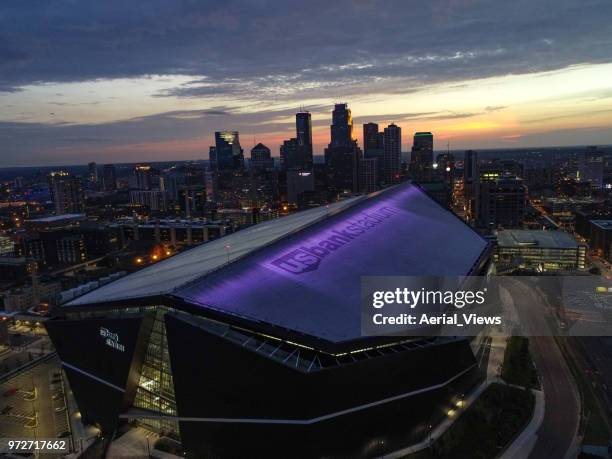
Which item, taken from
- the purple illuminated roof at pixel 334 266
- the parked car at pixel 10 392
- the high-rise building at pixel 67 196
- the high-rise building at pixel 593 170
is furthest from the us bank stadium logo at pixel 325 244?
the high-rise building at pixel 593 170


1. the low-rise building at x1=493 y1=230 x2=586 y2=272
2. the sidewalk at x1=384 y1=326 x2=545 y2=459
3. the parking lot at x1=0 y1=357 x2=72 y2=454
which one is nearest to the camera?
the sidewalk at x1=384 y1=326 x2=545 y2=459

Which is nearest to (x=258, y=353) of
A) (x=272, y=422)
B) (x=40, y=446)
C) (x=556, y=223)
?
(x=272, y=422)

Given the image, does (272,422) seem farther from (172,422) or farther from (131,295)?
(131,295)

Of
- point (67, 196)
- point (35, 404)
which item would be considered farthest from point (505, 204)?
point (67, 196)

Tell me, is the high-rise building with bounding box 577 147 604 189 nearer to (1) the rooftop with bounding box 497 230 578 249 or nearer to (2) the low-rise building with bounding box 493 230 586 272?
(1) the rooftop with bounding box 497 230 578 249

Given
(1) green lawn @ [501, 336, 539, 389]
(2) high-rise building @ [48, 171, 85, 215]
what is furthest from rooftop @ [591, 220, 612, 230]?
(2) high-rise building @ [48, 171, 85, 215]

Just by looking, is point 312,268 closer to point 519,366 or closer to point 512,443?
point 512,443

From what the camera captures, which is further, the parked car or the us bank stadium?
the parked car

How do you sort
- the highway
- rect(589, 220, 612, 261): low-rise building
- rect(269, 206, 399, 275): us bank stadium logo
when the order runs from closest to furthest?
the highway
rect(269, 206, 399, 275): us bank stadium logo
rect(589, 220, 612, 261): low-rise building
